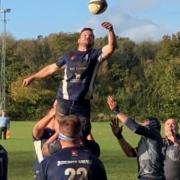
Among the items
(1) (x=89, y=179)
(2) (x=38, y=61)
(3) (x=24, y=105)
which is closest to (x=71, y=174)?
(1) (x=89, y=179)

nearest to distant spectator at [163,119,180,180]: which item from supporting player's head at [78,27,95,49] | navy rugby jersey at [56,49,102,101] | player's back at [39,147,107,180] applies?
navy rugby jersey at [56,49,102,101]

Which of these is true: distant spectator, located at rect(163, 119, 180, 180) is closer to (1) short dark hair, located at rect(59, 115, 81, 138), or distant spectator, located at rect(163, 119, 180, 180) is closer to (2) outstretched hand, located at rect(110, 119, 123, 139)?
(2) outstretched hand, located at rect(110, 119, 123, 139)

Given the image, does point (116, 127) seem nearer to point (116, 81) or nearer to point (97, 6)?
point (97, 6)

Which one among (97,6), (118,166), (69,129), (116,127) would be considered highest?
(97,6)

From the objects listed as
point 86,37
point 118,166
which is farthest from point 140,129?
point 118,166

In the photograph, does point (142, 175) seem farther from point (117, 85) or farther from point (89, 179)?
point (117, 85)

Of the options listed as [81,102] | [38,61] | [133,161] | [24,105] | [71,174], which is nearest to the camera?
[71,174]

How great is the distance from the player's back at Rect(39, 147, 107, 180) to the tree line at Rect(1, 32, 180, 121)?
73.4 meters

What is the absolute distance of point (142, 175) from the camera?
1133 centimetres

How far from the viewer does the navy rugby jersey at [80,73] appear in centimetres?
1090

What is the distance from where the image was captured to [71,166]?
7.52 metres

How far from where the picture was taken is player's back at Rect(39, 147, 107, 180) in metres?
7.52

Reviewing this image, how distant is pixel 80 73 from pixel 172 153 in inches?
101

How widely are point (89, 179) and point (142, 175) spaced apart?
3.89 m
